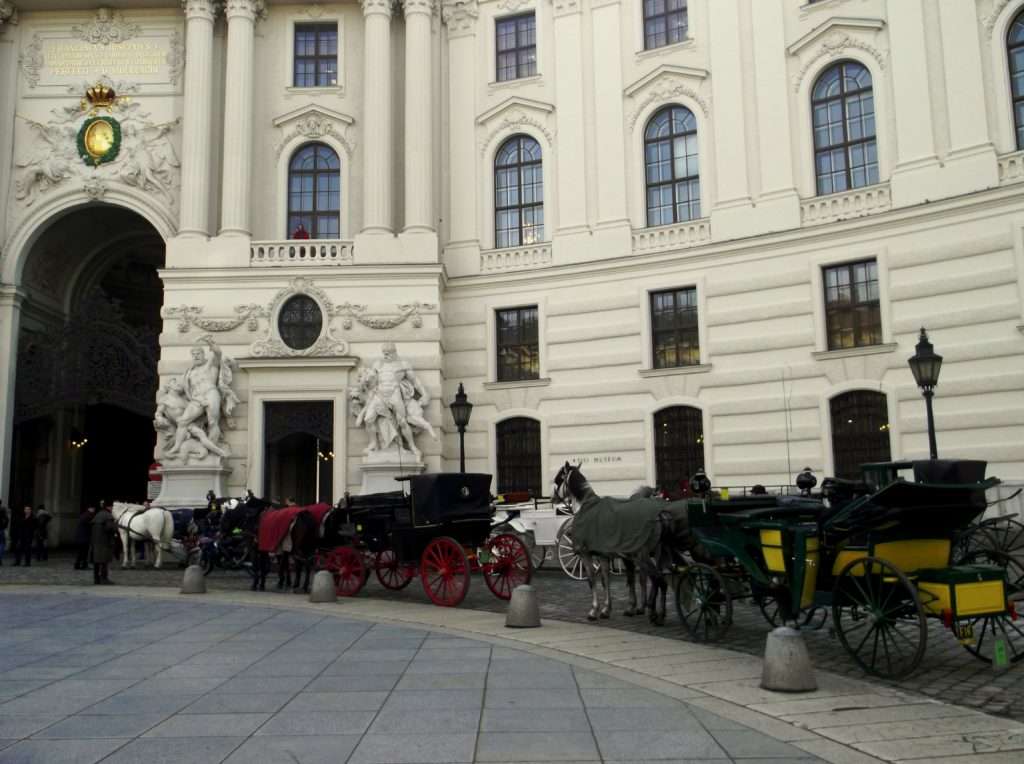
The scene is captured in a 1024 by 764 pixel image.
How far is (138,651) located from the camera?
10977 millimetres

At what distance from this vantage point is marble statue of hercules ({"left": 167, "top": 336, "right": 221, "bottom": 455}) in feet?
88.2

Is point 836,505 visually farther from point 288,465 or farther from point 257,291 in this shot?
point 288,465

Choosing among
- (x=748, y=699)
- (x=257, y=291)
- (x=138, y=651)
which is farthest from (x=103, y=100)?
(x=748, y=699)

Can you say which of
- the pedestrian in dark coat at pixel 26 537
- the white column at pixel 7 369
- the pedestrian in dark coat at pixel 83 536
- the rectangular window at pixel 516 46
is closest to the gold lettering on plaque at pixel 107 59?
the white column at pixel 7 369

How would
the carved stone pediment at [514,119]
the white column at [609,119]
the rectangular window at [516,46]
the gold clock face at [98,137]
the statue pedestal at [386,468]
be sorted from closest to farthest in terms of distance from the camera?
the statue pedestal at [386,468]
the white column at [609,119]
the carved stone pediment at [514,119]
the rectangular window at [516,46]
the gold clock face at [98,137]

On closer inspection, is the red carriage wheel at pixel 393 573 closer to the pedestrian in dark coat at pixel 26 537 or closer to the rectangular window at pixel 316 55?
the pedestrian in dark coat at pixel 26 537

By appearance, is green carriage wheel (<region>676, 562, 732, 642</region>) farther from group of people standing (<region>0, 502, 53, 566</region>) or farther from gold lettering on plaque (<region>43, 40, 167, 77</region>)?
gold lettering on plaque (<region>43, 40, 167, 77</region>)

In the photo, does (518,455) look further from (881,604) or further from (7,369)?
(881,604)

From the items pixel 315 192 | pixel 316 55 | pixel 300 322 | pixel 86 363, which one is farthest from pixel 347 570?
pixel 316 55

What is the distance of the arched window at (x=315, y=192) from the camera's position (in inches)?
1200

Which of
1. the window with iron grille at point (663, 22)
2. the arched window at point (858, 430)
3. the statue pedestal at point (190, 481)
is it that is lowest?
the statue pedestal at point (190, 481)

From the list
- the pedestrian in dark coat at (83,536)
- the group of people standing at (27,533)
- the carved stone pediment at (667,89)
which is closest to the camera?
the pedestrian in dark coat at (83,536)

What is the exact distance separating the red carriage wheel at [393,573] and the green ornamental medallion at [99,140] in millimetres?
20472

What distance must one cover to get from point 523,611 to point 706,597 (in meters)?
2.68
